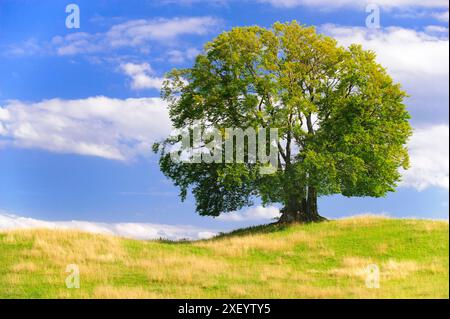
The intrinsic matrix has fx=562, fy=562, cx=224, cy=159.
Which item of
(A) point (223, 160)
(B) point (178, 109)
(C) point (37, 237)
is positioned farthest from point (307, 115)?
(C) point (37, 237)

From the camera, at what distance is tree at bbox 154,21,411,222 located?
124ft

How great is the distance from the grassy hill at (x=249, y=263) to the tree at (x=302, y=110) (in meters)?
3.19

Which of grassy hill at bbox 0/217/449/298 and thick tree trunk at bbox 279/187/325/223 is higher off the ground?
thick tree trunk at bbox 279/187/325/223

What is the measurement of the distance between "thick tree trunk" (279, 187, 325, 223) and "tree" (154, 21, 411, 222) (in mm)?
71

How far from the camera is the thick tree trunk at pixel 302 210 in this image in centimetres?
3959

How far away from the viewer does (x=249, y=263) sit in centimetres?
2859

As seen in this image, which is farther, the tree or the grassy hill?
the tree

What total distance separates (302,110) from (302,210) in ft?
23.7

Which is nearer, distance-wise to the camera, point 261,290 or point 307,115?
point 261,290

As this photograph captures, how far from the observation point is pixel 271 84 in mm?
38062

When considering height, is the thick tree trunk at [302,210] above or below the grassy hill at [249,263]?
above
